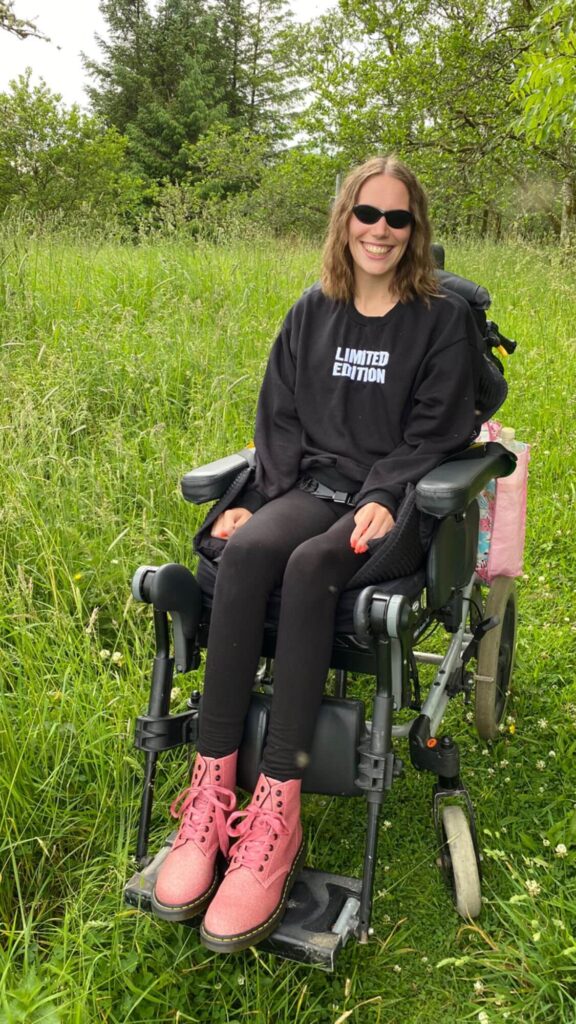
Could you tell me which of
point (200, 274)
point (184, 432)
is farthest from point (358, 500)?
point (200, 274)

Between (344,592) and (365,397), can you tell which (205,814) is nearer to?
(344,592)

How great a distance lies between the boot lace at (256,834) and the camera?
1590 millimetres

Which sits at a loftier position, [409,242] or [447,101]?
[447,101]

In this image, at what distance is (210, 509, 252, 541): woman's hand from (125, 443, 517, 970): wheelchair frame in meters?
0.06

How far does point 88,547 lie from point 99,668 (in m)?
0.58

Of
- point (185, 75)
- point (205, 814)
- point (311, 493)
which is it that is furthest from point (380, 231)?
point (185, 75)

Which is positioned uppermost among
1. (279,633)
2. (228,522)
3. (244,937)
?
(228,522)

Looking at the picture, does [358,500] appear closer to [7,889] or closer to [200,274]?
[7,889]

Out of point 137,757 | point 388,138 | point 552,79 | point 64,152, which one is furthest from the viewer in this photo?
point 64,152

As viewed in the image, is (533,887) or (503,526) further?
(503,526)

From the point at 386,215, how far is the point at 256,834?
1.48 meters

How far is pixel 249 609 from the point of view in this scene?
175 centimetres

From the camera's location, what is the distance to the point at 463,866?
6.15ft

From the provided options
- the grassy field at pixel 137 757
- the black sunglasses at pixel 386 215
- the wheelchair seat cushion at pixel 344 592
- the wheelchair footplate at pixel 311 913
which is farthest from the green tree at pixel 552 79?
the wheelchair footplate at pixel 311 913
